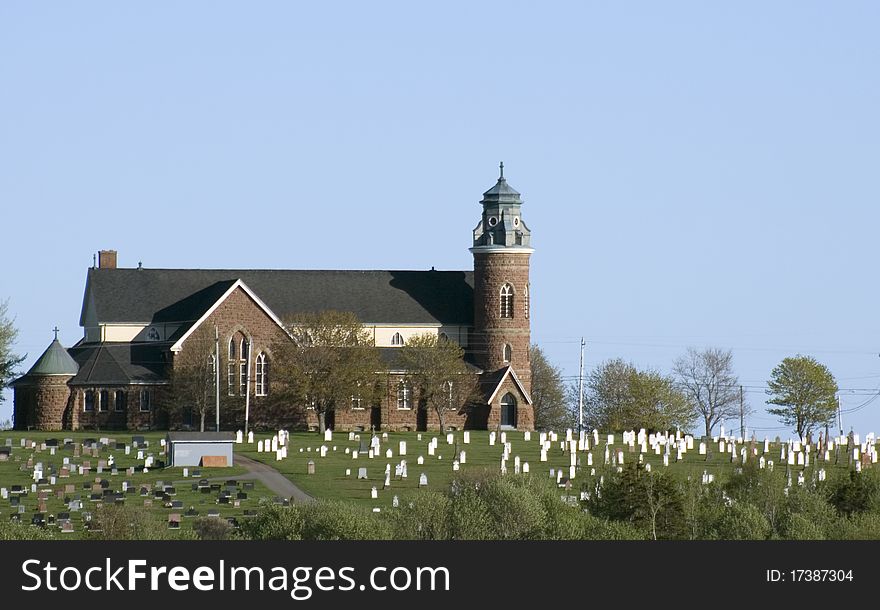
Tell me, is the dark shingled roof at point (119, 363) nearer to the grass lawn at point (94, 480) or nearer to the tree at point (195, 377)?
the tree at point (195, 377)

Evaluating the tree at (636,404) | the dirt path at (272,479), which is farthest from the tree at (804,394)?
the dirt path at (272,479)

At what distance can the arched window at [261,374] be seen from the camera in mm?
107500

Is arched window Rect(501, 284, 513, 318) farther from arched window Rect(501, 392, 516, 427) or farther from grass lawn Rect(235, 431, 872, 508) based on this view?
grass lawn Rect(235, 431, 872, 508)

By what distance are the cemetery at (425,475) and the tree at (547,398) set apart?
27903 mm

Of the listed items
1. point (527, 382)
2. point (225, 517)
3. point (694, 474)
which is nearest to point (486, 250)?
point (527, 382)

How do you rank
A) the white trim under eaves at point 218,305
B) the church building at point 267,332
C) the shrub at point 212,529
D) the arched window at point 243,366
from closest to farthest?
1. the shrub at point 212,529
2. the church building at point 267,332
3. the white trim under eaves at point 218,305
4. the arched window at point 243,366

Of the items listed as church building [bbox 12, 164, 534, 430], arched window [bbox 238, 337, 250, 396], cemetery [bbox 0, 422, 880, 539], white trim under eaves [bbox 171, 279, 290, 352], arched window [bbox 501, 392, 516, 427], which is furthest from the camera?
arched window [bbox 501, 392, 516, 427]

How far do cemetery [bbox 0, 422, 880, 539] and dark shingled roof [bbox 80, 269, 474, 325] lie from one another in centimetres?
1059

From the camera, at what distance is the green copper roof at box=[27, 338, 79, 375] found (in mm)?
105250

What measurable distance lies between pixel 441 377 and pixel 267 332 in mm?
8806

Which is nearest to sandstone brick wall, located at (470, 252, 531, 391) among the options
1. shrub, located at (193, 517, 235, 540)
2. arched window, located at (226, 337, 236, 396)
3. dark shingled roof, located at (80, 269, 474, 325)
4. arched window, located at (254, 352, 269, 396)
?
dark shingled roof, located at (80, 269, 474, 325)

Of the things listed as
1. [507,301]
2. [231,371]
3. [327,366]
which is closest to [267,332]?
[231,371]

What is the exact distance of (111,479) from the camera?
81.9m

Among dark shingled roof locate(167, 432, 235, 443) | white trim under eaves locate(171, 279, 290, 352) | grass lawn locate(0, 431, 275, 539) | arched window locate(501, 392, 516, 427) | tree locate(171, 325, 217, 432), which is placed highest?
white trim under eaves locate(171, 279, 290, 352)
